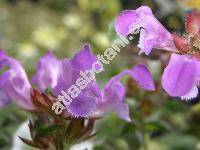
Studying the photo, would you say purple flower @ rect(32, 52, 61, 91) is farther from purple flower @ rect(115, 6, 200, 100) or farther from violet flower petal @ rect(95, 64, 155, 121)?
purple flower @ rect(115, 6, 200, 100)

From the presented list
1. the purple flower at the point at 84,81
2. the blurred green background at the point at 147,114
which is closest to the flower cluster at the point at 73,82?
the purple flower at the point at 84,81

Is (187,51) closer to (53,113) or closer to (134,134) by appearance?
(53,113)

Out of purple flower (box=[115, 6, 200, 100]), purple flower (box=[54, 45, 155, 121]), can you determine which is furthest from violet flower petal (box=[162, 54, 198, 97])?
purple flower (box=[54, 45, 155, 121])

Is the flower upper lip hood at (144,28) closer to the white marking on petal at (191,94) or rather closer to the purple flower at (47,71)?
the white marking on petal at (191,94)

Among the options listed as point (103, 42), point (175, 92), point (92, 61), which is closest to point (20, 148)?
point (92, 61)

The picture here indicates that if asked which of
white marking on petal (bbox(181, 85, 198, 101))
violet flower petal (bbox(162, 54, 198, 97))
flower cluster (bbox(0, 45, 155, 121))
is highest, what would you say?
violet flower petal (bbox(162, 54, 198, 97))
